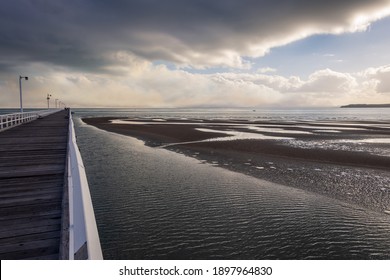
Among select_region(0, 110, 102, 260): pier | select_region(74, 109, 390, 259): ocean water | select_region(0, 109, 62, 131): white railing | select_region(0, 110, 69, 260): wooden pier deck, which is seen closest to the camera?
select_region(0, 110, 102, 260): pier

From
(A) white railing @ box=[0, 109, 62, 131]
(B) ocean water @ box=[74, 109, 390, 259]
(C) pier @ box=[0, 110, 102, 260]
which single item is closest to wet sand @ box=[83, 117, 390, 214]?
(B) ocean water @ box=[74, 109, 390, 259]

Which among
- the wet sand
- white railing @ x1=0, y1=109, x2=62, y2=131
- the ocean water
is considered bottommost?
the ocean water

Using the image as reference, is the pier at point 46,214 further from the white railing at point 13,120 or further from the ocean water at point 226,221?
the white railing at point 13,120

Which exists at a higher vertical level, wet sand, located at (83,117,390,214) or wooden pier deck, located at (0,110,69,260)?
wooden pier deck, located at (0,110,69,260)

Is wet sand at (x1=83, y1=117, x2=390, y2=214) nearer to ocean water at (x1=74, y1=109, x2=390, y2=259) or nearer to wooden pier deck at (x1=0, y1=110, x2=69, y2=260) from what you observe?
ocean water at (x1=74, y1=109, x2=390, y2=259)

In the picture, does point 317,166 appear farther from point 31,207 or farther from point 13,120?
point 13,120

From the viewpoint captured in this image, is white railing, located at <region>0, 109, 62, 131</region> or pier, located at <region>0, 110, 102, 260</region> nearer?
pier, located at <region>0, 110, 102, 260</region>

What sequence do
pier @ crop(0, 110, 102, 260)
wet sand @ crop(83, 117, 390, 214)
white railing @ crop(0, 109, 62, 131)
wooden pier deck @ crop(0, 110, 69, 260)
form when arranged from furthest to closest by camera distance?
white railing @ crop(0, 109, 62, 131) < wet sand @ crop(83, 117, 390, 214) < wooden pier deck @ crop(0, 110, 69, 260) < pier @ crop(0, 110, 102, 260)

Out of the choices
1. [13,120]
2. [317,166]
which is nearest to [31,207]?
[317,166]
